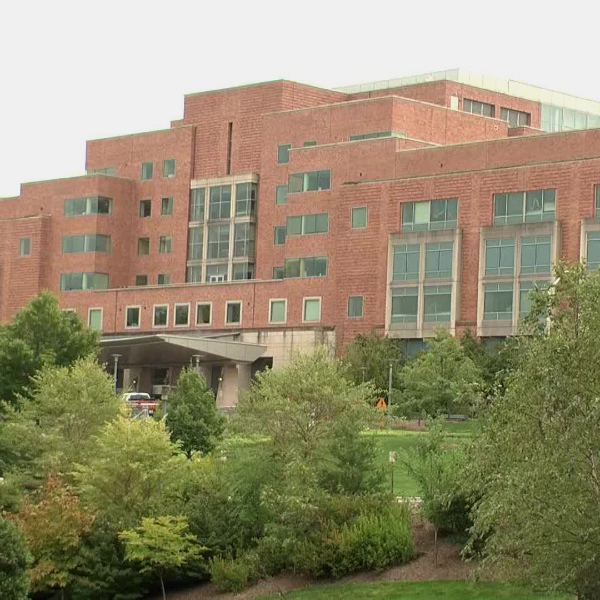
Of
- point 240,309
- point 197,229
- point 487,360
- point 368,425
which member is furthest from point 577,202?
point 368,425

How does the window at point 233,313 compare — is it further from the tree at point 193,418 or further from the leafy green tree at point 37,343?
the tree at point 193,418

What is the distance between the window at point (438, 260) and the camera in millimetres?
93875

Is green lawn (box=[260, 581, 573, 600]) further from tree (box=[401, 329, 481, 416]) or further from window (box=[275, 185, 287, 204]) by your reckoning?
window (box=[275, 185, 287, 204])

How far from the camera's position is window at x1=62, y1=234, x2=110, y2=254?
114625mm

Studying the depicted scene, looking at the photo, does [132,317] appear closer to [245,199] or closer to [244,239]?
[244,239]

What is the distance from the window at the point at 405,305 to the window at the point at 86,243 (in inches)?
1036

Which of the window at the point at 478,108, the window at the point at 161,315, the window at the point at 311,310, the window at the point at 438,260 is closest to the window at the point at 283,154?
the window at the point at 311,310

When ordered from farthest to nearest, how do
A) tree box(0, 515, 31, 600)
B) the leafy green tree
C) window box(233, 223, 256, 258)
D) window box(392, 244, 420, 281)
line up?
1. window box(233, 223, 256, 258)
2. window box(392, 244, 420, 281)
3. the leafy green tree
4. tree box(0, 515, 31, 600)

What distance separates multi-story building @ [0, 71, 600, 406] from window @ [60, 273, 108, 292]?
0.13 m

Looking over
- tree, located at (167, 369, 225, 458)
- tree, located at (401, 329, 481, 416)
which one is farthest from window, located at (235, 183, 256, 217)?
tree, located at (167, 369, 225, 458)

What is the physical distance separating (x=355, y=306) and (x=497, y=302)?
10.00 meters

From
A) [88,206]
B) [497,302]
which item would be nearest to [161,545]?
[497,302]

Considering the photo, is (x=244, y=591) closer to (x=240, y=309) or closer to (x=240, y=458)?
(x=240, y=458)

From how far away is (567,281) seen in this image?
32.5 m
